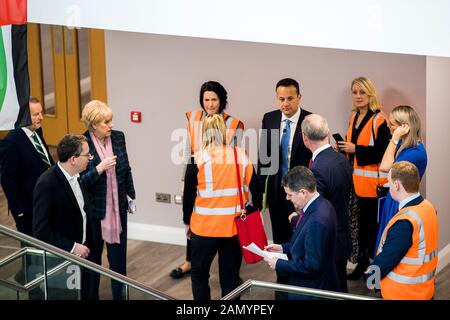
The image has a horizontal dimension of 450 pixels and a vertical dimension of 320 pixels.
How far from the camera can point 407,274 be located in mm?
5883

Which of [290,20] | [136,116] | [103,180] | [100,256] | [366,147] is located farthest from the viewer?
[136,116]

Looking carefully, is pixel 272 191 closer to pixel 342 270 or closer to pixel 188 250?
pixel 188 250

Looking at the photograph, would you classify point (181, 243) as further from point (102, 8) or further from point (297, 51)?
point (102, 8)

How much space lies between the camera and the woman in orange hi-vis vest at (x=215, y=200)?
6672mm

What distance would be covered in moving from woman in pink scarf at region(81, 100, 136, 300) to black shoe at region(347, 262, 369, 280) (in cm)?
203

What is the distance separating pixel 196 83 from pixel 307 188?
9.70 ft

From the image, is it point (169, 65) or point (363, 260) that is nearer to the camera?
point (363, 260)

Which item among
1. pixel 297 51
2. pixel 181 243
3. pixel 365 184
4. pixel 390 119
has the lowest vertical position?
pixel 181 243

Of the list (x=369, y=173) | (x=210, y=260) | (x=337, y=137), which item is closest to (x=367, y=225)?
(x=369, y=173)

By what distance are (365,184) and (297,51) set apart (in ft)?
4.33

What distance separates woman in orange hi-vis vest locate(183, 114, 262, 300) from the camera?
6.67 meters

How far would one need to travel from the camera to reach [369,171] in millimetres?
7641
